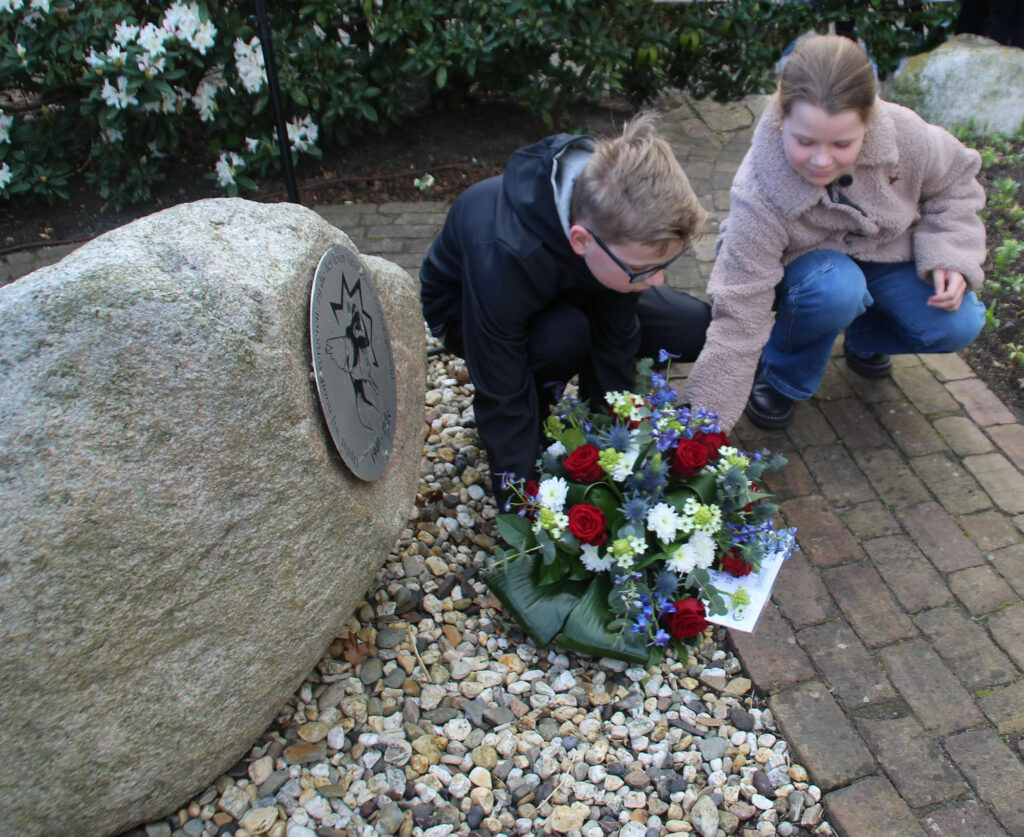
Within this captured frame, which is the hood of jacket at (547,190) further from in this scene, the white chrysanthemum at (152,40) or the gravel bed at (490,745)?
the white chrysanthemum at (152,40)

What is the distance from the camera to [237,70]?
4.13 m

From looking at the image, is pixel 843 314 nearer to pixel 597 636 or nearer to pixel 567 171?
pixel 567 171

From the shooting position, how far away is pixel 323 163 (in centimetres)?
463

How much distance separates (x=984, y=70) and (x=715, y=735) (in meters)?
4.12

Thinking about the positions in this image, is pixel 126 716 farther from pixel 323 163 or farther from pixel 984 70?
pixel 984 70

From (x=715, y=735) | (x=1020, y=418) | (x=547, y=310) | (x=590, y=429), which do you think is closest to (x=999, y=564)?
(x=1020, y=418)

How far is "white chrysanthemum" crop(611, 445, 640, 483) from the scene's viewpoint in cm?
228

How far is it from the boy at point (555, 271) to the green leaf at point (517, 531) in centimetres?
17

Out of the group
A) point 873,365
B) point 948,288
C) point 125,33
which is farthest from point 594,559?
point 125,33

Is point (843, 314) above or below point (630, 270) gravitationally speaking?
below

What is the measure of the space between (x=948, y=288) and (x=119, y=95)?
11.5ft

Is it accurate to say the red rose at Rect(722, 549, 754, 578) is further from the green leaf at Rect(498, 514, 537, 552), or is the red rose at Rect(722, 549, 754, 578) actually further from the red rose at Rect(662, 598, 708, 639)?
the green leaf at Rect(498, 514, 537, 552)

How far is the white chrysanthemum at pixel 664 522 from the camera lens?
2.21m

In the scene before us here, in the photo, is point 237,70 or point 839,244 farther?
point 237,70
